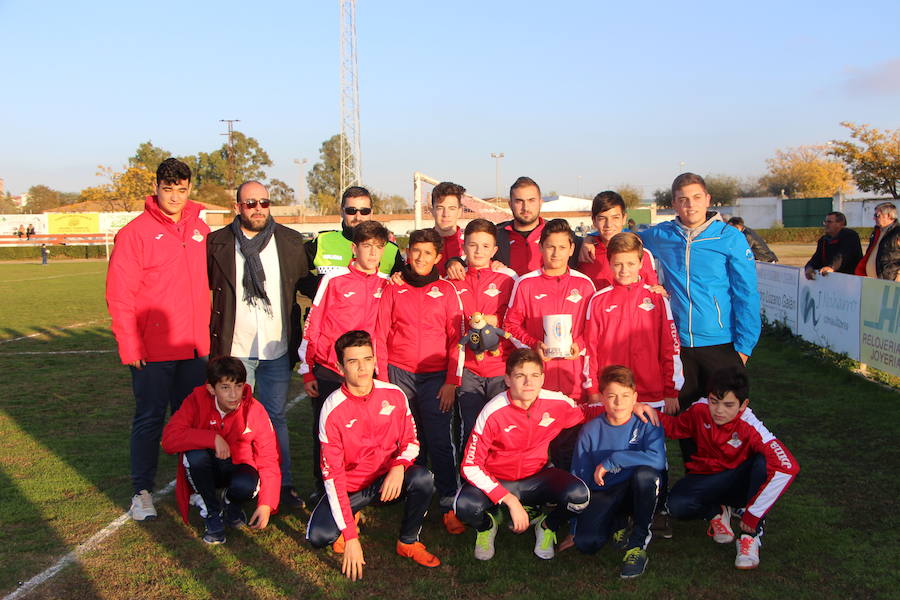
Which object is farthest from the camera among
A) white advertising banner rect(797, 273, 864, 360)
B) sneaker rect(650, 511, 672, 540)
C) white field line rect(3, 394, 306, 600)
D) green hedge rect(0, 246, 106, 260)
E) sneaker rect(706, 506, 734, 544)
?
green hedge rect(0, 246, 106, 260)

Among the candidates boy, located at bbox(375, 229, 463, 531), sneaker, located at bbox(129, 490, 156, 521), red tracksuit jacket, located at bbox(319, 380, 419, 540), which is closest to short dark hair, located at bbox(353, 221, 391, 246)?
boy, located at bbox(375, 229, 463, 531)

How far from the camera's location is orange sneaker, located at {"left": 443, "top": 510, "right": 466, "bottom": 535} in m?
4.41

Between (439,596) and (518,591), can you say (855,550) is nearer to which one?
(518,591)

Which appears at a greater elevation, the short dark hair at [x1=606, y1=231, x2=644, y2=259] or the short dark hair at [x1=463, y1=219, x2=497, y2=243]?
the short dark hair at [x1=463, y1=219, x2=497, y2=243]

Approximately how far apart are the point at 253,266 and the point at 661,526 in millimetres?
3095

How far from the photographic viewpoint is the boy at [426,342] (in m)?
4.60

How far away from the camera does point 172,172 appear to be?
453cm

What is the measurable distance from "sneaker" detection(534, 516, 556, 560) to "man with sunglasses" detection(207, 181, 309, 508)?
1.71 meters

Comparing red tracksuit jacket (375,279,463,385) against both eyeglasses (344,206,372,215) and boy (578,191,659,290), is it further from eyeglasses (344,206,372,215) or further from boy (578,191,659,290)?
boy (578,191,659,290)

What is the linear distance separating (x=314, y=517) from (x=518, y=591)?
4.00 ft

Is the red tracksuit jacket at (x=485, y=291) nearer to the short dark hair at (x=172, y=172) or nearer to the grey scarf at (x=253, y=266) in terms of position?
the grey scarf at (x=253, y=266)

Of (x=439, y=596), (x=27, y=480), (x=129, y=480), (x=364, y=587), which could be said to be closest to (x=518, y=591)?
(x=439, y=596)

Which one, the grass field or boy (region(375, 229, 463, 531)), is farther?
boy (region(375, 229, 463, 531))

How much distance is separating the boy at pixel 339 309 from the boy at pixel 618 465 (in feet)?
5.25
